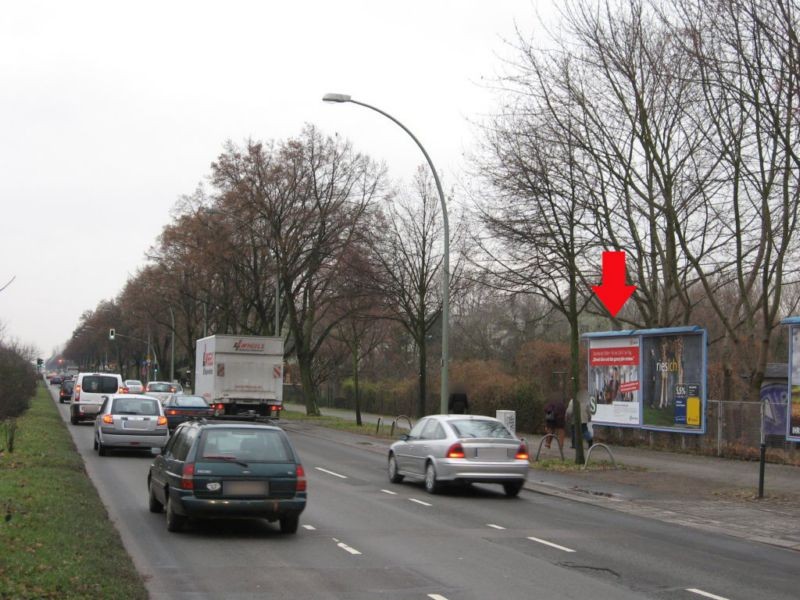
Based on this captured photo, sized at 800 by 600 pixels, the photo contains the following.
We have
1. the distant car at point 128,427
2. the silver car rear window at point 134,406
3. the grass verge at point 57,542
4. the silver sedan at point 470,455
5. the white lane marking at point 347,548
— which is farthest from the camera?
the silver car rear window at point 134,406

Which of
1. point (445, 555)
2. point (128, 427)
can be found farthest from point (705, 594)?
point (128, 427)

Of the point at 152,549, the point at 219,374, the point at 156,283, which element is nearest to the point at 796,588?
the point at 152,549

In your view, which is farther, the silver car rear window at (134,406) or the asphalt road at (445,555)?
the silver car rear window at (134,406)

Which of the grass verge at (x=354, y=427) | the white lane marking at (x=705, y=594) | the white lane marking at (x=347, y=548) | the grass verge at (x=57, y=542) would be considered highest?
the grass verge at (x=57, y=542)

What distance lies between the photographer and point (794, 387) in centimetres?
2198

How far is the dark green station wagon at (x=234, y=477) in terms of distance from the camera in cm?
1146

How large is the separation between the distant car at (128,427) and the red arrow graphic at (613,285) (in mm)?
12439

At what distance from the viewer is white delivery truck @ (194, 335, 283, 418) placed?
126 ft

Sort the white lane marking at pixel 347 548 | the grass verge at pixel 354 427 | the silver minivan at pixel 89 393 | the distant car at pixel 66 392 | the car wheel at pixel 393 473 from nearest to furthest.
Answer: the white lane marking at pixel 347 548 < the car wheel at pixel 393 473 < the grass verge at pixel 354 427 < the silver minivan at pixel 89 393 < the distant car at pixel 66 392

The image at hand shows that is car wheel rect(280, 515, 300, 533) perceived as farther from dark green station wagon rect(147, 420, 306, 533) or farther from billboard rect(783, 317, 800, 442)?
billboard rect(783, 317, 800, 442)

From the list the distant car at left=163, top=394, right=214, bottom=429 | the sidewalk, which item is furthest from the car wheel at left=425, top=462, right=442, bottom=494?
the distant car at left=163, top=394, right=214, bottom=429

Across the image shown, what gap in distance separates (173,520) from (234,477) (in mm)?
981

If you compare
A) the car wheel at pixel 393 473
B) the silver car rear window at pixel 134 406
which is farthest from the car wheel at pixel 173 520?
the silver car rear window at pixel 134 406

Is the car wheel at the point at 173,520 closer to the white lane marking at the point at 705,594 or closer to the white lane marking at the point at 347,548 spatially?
the white lane marking at the point at 347,548
